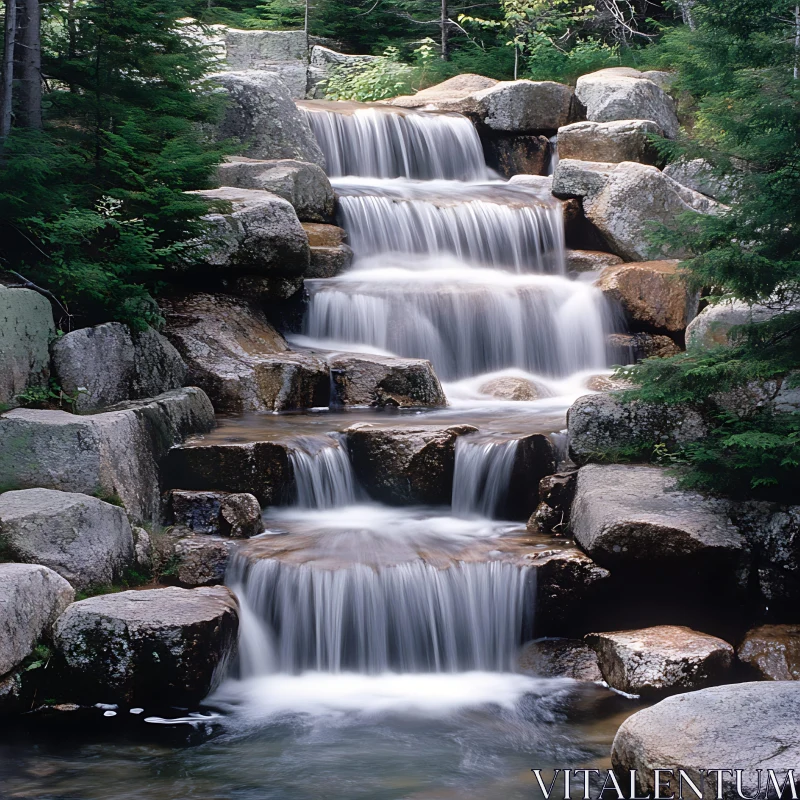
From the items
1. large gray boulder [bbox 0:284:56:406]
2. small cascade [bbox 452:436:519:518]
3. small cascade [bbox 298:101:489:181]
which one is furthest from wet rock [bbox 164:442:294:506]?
small cascade [bbox 298:101:489:181]

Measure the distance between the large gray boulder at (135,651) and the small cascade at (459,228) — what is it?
7.34 meters

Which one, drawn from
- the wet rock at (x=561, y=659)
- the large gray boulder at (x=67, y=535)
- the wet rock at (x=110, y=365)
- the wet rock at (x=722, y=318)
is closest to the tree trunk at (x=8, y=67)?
the wet rock at (x=110, y=365)

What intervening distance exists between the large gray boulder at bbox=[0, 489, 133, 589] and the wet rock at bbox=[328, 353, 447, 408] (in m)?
3.49

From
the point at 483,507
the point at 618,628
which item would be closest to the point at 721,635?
the point at 618,628

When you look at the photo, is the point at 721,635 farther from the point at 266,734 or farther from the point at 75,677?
the point at 75,677

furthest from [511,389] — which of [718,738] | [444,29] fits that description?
→ [444,29]

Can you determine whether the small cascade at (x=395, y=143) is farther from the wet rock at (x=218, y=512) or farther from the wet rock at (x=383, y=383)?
the wet rock at (x=218, y=512)

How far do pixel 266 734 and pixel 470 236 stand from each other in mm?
8194

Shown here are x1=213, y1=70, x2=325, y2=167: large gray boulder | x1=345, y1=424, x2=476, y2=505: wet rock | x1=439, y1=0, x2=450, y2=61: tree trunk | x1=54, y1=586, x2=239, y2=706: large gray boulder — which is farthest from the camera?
x1=439, y1=0, x2=450, y2=61: tree trunk

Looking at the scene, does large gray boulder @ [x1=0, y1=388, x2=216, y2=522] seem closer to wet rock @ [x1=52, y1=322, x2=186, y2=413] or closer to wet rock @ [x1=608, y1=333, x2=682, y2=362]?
wet rock @ [x1=52, y1=322, x2=186, y2=413]

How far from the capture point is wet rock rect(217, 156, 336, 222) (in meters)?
11.3

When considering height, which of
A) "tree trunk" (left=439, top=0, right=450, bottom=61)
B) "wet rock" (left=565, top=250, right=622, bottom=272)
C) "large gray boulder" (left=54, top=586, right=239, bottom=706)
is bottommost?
"large gray boulder" (left=54, top=586, right=239, bottom=706)

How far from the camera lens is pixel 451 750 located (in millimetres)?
4684

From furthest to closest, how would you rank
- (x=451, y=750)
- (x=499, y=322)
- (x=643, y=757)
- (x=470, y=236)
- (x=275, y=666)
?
1. (x=470, y=236)
2. (x=499, y=322)
3. (x=275, y=666)
4. (x=451, y=750)
5. (x=643, y=757)
